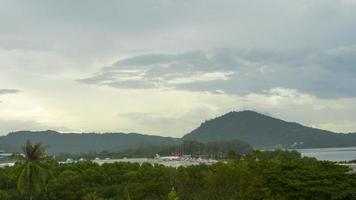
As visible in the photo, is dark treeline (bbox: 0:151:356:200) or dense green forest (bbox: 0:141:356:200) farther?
dense green forest (bbox: 0:141:356:200)

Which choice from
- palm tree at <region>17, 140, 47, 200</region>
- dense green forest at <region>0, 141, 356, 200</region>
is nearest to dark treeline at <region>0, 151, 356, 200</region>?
dense green forest at <region>0, 141, 356, 200</region>

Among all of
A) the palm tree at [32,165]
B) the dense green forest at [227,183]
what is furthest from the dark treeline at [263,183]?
the palm tree at [32,165]

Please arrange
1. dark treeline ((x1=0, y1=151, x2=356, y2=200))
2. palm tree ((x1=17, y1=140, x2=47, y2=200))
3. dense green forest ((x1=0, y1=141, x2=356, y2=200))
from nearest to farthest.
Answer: dark treeline ((x1=0, y1=151, x2=356, y2=200)) → dense green forest ((x1=0, y1=141, x2=356, y2=200)) → palm tree ((x1=17, y1=140, x2=47, y2=200))

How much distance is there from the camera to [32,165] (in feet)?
227

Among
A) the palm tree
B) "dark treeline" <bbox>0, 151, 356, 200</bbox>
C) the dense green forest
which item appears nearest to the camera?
"dark treeline" <bbox>0, 151, 356, 200</bbox>

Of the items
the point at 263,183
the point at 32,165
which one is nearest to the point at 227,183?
the point at 263,183

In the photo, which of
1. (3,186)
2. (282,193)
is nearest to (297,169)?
(282,193)

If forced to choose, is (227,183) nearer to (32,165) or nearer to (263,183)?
(263,183)

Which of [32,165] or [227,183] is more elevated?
[32,165]

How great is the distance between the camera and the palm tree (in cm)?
6919

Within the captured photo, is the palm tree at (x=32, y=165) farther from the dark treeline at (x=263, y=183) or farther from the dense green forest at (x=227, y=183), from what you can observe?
the dark treeline at (x=263, y=183)

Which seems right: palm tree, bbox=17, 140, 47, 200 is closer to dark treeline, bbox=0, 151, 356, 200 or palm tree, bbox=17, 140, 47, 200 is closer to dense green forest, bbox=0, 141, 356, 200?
dense green forest, bbox=0, 141, 356, 200

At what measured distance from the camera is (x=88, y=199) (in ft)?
209

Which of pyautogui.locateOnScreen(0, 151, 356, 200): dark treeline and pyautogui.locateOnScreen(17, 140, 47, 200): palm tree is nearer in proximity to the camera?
pyautogui.locateOnScreen(0, 151, 356, 200): dark treeline
